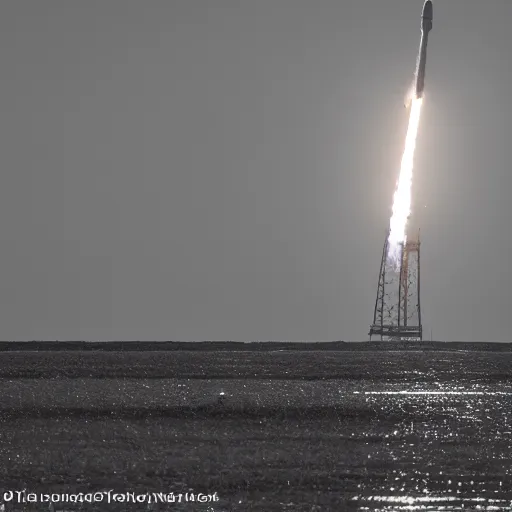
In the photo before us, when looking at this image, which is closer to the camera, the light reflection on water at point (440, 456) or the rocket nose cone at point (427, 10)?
the light reflection on water at point (440, 456)

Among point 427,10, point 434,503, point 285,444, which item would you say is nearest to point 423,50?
point 427,10

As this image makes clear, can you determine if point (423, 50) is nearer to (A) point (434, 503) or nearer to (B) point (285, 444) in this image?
(B) point (285, 444)

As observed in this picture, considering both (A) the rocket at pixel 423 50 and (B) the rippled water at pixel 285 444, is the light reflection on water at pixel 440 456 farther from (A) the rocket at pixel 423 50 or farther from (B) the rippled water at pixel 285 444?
(A) the rocket at pixel 423 50

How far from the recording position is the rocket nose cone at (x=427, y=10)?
440 feet

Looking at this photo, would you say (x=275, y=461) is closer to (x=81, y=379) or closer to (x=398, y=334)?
(x=81, y=379)

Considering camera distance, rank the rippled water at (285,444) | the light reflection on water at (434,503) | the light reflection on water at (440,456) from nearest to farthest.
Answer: the light reflection on water at (434,503)
the light reflection on water at (440,456)
the rippled water at (285,444)

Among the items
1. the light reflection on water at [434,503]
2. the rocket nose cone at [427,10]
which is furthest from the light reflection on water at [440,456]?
the rocket nose cone at [427,10]

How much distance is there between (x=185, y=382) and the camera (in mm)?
98625

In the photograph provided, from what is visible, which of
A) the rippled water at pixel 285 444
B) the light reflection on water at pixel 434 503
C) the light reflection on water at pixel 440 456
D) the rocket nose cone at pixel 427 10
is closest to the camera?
the light reflection on water at pixel 434 503

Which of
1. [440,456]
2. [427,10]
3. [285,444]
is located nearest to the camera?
[440,456]

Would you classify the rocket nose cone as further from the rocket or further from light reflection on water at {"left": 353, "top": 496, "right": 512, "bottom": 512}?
light reflection on water at {"left": 353, "top": 496, "right": 512, "bottom": 512}

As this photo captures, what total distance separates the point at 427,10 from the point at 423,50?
6.76 m

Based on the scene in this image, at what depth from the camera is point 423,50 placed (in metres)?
140

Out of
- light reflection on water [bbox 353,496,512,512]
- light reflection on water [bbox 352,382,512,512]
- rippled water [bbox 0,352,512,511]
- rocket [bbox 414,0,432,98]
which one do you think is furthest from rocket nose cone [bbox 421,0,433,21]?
light reflection on water [bbox 353,496,512,512]
